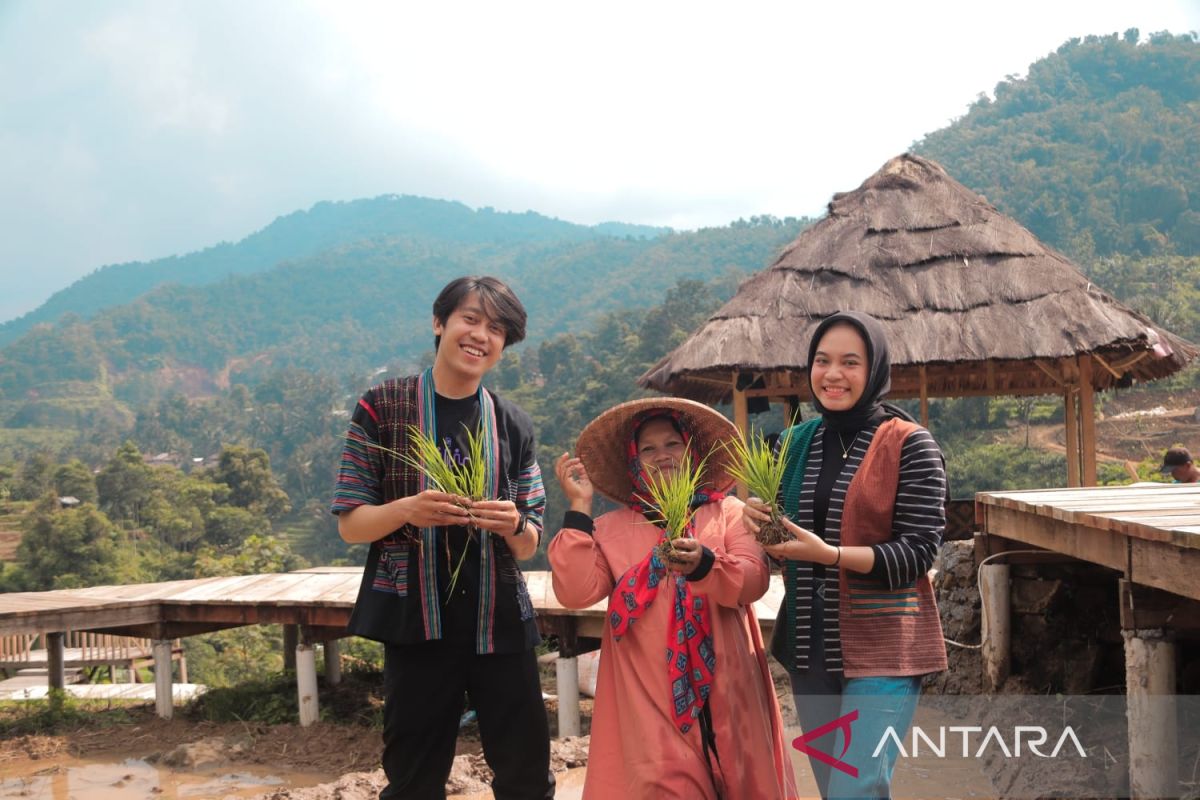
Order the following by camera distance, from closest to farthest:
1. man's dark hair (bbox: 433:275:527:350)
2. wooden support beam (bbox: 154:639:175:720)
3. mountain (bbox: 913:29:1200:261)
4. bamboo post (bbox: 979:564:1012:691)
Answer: man's dark hair (bbox: 433:275:527:350)
bamboo post (bbox: 979:564:1012:691)
wooden support beam (bbox: 154:639:175:720)
mountain (bbox: 913:29:1200:261)

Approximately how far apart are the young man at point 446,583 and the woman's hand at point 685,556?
396mm

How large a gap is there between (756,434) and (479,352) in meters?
0.70

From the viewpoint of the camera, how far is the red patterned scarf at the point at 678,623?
2.31 metres

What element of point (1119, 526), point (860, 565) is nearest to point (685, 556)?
point (860, 565)

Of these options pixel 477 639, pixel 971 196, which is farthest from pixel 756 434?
pixel 971 196

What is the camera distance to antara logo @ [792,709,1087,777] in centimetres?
212

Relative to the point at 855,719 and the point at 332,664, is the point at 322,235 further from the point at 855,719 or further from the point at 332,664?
the point at 855,719

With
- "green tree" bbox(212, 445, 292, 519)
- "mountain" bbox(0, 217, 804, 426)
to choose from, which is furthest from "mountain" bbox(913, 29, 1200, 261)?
"green tree" bbox(212, 445, 292, 519)

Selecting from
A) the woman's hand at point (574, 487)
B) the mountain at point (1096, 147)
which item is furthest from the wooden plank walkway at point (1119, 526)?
the mountain at point (1096, 147)

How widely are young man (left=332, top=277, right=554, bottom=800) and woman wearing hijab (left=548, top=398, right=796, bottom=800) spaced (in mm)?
161

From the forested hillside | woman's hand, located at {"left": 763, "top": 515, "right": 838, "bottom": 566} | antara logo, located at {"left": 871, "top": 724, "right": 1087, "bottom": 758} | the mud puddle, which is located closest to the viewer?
woman's hand, located at {"left": 763, "top": 515, "right": 838, "bottom": 566}

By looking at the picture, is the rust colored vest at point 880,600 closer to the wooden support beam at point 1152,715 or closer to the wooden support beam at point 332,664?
the wooden support beam at point 1152,715

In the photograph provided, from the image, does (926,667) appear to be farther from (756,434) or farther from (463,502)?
(463,502)

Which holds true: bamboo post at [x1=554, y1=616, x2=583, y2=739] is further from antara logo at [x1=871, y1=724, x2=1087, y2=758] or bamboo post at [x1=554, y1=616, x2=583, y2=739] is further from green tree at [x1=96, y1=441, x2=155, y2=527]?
green tree at [x1=96, y1=441, x2=155, y2=527]
